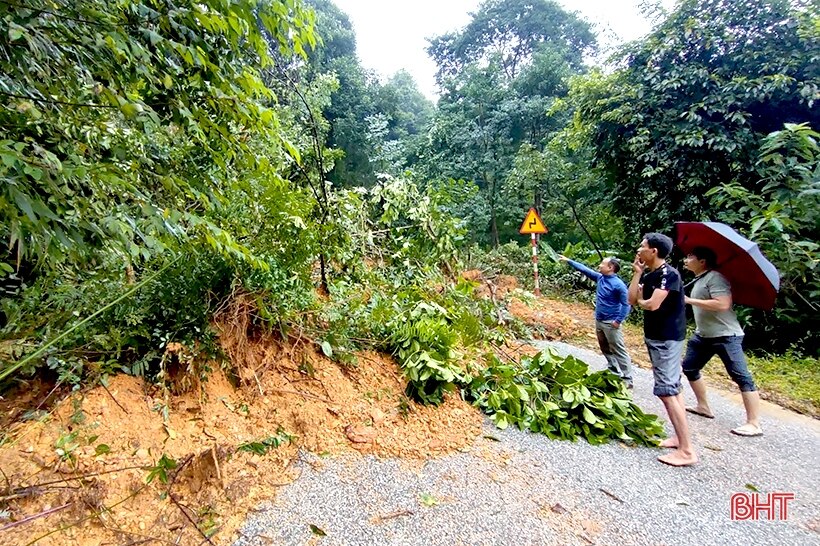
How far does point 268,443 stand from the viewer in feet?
7.30

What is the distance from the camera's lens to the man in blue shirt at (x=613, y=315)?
3.82 meters

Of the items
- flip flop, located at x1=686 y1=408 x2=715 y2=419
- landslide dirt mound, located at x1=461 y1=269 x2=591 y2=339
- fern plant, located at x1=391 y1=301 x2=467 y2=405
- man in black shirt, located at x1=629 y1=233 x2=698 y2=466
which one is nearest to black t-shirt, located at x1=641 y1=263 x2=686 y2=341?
man in black shirt, located at x1=629 y1=233 x2=698 y2=466

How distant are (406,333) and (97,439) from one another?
2.04 metres

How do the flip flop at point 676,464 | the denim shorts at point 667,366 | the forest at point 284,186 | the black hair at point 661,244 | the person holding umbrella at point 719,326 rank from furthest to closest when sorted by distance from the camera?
the person holding umbrella at point 719,326 → the black hair at point 661,244 → the denim shorts at point 667,366 → the flip flop at point 676,464 → the forest at point 284,186

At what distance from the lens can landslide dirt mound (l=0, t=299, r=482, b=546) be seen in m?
1.63

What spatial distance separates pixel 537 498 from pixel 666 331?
1.49 meters

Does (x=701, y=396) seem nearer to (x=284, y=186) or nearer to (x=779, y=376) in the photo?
(x=779, y=376)

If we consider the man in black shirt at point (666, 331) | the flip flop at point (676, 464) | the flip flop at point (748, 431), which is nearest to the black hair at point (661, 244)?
the man in black shirt at point (666, 331)

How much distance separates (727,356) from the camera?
3027 millimetres

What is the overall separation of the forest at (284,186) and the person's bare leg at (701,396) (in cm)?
179

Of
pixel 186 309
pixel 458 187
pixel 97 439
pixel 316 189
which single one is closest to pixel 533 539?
pixel 97 439

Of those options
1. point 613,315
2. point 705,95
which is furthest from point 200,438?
point 705,95

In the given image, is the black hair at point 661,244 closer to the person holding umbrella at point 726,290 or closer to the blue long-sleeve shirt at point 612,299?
the person holding umbrella at point 726,290

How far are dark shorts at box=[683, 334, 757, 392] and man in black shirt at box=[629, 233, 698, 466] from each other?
2.20ft
